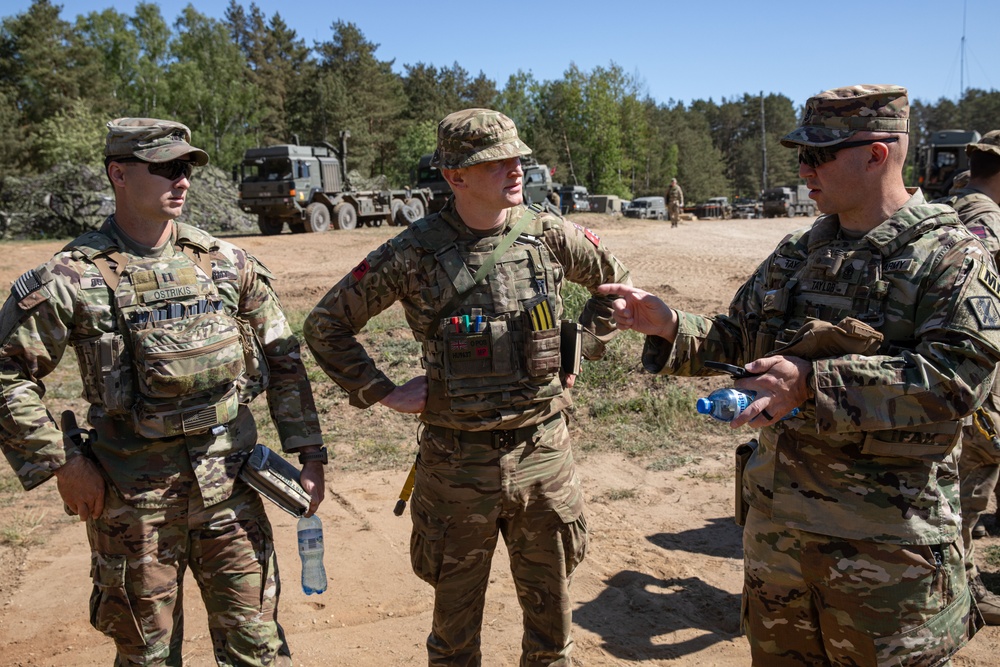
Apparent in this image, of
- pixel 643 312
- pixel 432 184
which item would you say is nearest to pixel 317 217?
pixel 432 184

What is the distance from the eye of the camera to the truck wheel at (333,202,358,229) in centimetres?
2648

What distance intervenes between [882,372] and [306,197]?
24.9m

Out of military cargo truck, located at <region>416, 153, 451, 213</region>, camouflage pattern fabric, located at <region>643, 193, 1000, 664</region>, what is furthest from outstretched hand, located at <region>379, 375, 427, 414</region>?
military cargo truck, located at <region>416, 153, 451, 213</region>

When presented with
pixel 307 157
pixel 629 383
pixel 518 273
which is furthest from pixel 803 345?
pixel 307 157

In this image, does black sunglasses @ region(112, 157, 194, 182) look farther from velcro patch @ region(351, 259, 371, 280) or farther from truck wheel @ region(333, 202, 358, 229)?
truck wheel @ region(333, 202, 358, 229)

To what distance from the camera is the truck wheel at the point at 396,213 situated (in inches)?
1093

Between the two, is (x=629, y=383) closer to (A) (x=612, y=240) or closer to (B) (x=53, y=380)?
(B) (x=53, y=380)

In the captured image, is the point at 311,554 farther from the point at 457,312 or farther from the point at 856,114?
the point at 856,114

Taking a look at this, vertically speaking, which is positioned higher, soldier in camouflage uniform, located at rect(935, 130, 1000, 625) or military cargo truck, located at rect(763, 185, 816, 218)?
military cargo truck, located at rect(763, 185, 816, 218)

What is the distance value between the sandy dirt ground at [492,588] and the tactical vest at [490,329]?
1.50 m

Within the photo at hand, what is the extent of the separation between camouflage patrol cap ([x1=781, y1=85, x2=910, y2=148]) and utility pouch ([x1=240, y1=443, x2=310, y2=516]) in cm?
212

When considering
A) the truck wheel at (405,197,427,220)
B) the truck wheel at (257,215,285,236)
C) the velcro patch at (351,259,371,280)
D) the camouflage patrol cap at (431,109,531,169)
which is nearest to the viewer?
the camouflage patrol cap at (431,109,531,169)

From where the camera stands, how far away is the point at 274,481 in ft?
9.82

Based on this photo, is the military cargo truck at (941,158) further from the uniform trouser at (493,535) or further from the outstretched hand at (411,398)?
the outstretched hand at (411,398)
